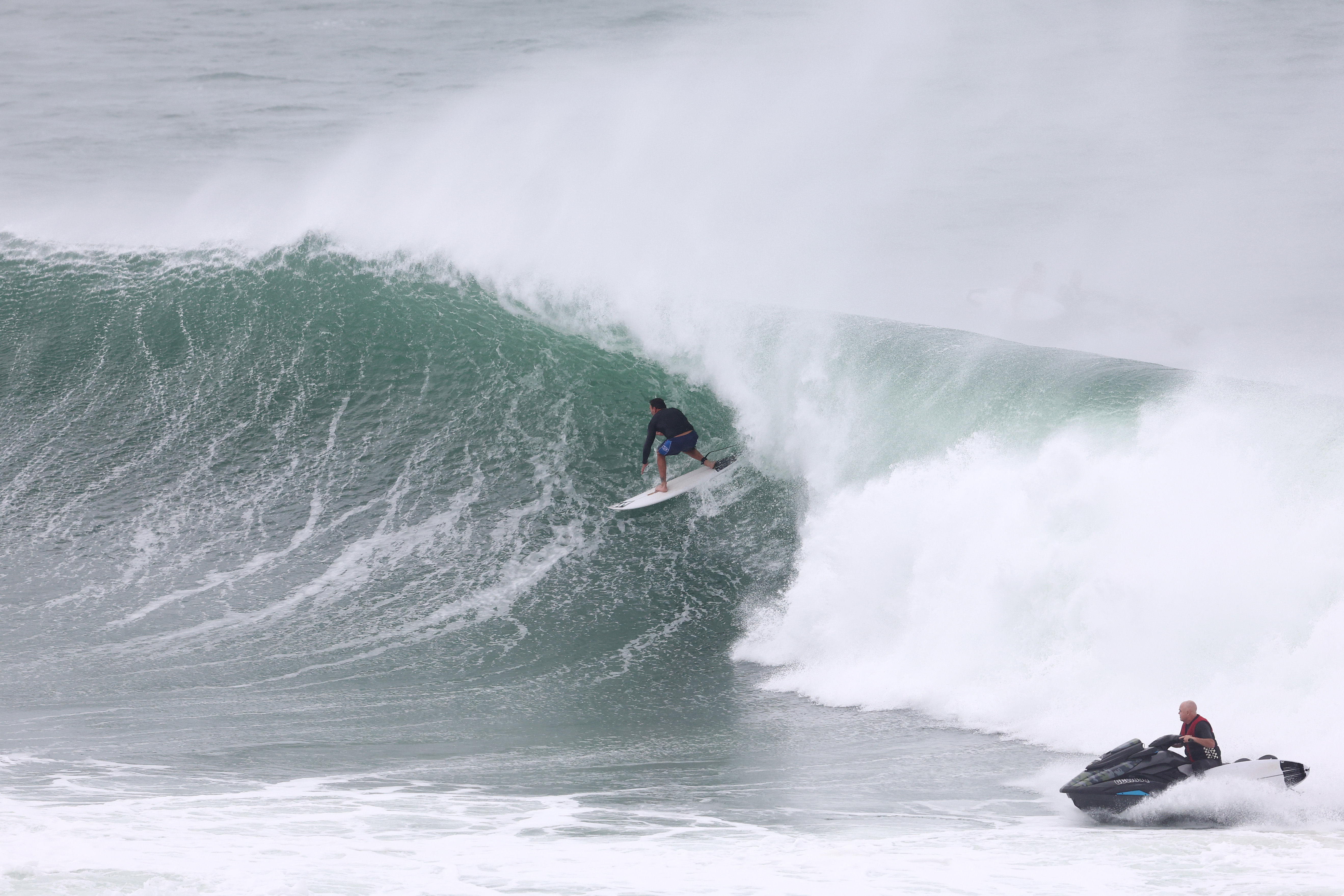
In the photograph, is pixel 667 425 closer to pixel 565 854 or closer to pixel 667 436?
pixel 667 436

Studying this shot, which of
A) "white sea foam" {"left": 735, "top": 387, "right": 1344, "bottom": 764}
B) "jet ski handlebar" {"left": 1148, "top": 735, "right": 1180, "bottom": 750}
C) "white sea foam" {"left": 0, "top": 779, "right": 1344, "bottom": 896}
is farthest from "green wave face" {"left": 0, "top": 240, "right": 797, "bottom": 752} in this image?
"jet ski handlebar" {"left": 1148, "top": 735, "right": 1180, "bottom": 750}

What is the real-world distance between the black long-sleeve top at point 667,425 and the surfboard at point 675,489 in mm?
416

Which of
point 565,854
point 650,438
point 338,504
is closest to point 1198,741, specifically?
point 565,854

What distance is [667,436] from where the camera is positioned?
13.0m

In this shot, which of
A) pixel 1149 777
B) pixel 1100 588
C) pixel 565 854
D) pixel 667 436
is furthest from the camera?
pixel 667 436

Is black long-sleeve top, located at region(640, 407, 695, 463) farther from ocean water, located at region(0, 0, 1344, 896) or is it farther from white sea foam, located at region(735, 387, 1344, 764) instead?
white sea foam, located at region(735, 387, 1344, 764)

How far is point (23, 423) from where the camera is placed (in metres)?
15.4

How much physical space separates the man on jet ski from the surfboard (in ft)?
22.9

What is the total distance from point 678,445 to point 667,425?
0.29 m

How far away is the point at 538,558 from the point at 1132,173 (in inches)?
887

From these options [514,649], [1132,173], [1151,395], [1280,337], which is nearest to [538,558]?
[514,649]

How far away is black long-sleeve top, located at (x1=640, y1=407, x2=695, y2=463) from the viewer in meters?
12.9

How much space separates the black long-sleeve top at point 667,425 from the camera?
12898mm

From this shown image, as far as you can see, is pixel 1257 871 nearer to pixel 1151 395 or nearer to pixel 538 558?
pixel 1151 395
